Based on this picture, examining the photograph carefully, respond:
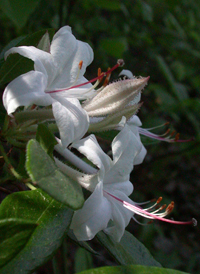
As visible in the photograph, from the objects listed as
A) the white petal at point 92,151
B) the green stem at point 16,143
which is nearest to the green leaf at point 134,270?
the white petal at point 92,151

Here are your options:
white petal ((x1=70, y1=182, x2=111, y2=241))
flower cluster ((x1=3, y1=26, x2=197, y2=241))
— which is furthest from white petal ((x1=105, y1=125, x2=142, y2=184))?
white petal ((x1=70, y1=182, x2=111, y2=241))

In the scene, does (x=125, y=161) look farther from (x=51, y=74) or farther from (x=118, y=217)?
(x=51, y=74)

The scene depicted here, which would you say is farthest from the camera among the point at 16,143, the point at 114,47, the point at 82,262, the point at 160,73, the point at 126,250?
the point at 160,73

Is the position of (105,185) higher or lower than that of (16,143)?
lower

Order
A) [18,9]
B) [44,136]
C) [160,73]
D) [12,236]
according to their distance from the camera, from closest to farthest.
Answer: [12,236]
[44,136]
[18,9]
[160,73]

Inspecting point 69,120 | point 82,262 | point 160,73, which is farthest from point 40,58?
point 160,73

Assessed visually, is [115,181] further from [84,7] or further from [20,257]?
[84,7]

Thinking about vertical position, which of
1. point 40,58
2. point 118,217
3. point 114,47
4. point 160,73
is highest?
point 40,58
